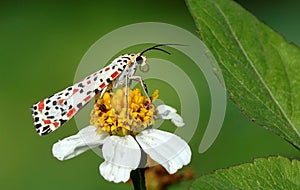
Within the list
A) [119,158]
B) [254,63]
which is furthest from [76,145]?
[254,63]

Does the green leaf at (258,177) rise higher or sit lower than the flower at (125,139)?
lower

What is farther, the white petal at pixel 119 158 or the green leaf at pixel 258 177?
the white petal at pixel 119 158

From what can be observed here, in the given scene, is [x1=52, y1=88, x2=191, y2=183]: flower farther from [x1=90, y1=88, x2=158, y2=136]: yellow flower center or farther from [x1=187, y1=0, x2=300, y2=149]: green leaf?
[x1=187, y1=0, x2=300, y2=149]: green leaf

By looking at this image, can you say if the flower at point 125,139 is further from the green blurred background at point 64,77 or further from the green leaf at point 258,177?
the green blurred background at point 64,77

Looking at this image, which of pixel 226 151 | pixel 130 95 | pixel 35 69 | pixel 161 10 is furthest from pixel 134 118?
pixel 161 10

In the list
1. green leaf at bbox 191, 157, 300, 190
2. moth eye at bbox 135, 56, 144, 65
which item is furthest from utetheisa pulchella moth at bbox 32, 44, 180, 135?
green leaf at bbox 191, 157, 300, 190

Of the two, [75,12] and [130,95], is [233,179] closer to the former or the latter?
[130,95]

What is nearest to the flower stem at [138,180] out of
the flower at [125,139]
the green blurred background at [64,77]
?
the flower at [125,139]
